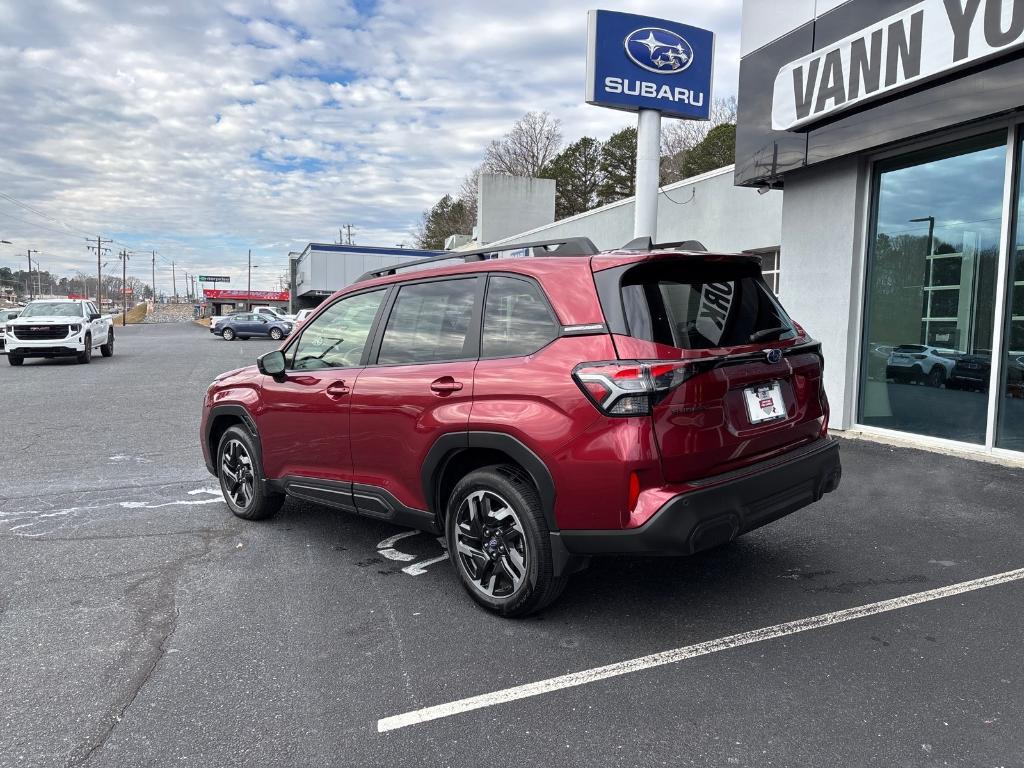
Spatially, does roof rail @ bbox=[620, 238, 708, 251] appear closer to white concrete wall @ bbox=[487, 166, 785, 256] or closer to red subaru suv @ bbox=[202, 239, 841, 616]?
red subaru suv @ bbox=[202, 239, 841, 616]

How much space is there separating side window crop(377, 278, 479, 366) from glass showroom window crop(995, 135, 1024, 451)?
5.73 metres

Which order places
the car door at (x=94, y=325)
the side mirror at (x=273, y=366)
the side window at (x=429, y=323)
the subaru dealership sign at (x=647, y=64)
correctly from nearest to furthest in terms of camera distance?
the side window at (x=429, y=323) < the side mirror at (x=273, y=366) < the subaru dealership sign at (x=647, y=64) < the car door at (x=94, y=325)

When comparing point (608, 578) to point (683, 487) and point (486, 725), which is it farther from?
point (486, 725)

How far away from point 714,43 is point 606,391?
10.9 metres

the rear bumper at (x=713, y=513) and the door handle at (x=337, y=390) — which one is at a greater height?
the door handle at (x=337, y=390)

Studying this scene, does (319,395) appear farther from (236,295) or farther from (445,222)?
(236,295)

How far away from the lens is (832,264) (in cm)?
879

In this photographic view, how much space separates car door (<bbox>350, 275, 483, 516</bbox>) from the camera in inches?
147

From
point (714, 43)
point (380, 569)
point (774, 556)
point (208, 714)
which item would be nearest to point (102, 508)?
point (380, 569)

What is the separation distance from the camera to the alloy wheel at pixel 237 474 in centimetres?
527

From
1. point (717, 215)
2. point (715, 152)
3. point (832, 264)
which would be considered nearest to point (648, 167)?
point (832, 264)

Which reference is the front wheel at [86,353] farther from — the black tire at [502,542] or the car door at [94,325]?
the black tire at [502,542]

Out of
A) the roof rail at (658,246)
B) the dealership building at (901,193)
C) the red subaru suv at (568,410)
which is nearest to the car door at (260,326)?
the dealership building at (901,193)

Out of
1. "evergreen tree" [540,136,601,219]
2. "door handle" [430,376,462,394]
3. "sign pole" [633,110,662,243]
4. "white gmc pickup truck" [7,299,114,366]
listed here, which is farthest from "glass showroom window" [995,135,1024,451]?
"evergreen tree" [540,136,601,219]
